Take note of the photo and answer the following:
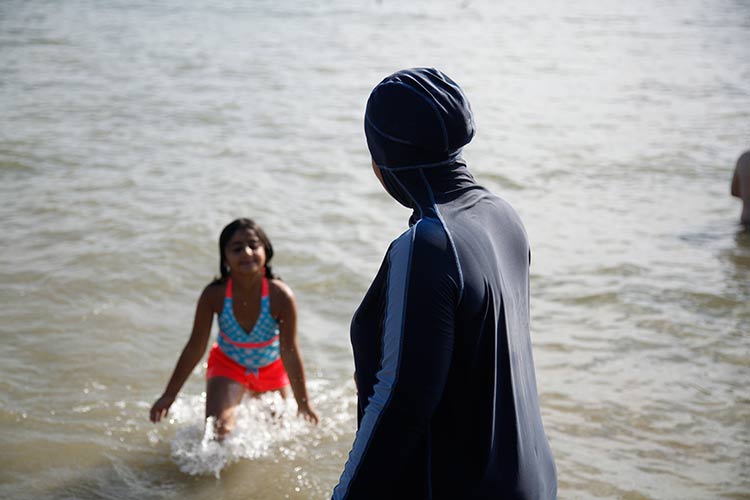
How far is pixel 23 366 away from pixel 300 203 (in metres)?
3.73

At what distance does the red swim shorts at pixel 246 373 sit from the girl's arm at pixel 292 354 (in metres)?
0.22

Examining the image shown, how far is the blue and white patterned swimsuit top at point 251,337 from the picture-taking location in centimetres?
460

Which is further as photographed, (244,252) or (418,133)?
(244,252)

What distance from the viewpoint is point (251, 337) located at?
15.2ft

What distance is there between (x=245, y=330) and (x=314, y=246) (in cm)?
273

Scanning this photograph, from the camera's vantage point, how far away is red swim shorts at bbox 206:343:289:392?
4.63 m

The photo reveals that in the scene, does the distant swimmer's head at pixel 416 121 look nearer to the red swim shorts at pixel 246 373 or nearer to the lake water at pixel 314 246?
the lake water at pixel 314 246

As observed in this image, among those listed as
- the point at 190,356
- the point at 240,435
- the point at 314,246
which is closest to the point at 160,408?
the point at 190,356

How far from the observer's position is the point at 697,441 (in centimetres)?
450

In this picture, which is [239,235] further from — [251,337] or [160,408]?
[160,408]

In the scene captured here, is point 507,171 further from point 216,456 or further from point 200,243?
point 216,456

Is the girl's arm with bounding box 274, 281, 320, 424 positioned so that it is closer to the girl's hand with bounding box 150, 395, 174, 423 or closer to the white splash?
the white splash

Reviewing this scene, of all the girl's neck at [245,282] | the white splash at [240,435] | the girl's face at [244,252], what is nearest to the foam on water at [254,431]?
the white splash at [240,435]

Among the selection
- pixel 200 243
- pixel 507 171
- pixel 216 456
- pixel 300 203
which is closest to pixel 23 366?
pixel 216 456
